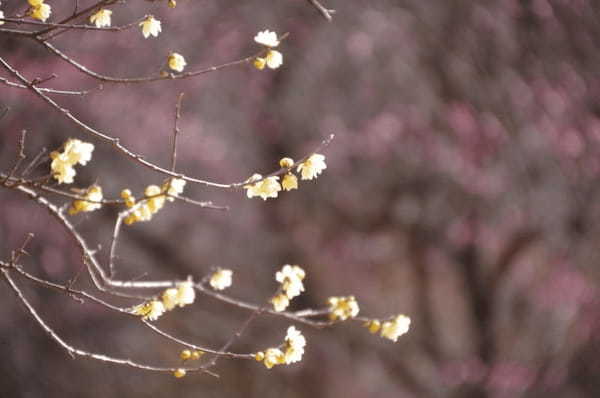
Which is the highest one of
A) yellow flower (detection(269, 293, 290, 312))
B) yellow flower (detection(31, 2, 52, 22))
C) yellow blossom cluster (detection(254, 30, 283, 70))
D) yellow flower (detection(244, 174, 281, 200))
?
yellow blossom cluster (detection(254, 30, 283, 70))

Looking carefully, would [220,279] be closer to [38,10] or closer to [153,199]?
[153,199]

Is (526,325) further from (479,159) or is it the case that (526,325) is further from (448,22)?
(448,22)

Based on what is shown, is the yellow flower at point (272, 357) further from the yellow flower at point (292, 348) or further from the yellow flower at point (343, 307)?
the yellow flower at point (343, 307)

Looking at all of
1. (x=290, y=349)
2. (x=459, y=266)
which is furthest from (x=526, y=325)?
(x=290, y=349)

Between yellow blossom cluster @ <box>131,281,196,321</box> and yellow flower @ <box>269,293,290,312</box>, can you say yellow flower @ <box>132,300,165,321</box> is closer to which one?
yellow blossom cluster @ <box>131,281,196,321</box>

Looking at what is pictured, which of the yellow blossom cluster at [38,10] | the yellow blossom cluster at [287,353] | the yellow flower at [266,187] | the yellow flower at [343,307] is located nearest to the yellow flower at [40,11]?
the yellow blossom cluster at [38,10]

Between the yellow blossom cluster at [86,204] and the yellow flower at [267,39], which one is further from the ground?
the yellow flower at [267,39]

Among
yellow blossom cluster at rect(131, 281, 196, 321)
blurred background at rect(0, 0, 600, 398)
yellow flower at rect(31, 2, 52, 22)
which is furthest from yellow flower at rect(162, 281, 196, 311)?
blurred background at rect(0, 0, 600, 398)

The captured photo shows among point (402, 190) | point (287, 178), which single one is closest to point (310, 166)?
point (287, 178)
